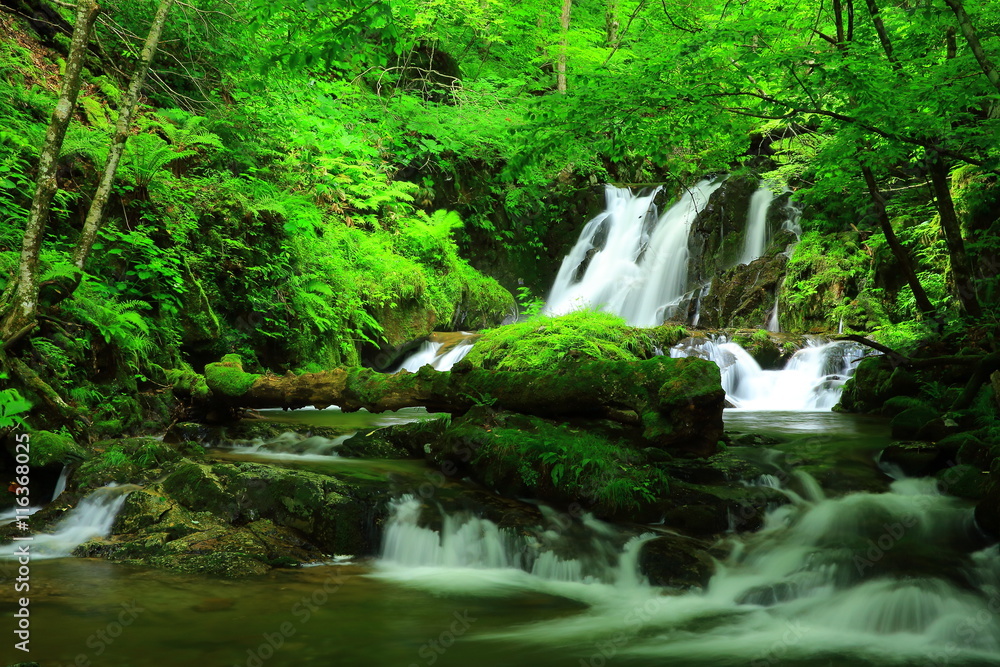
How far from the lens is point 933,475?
610 centimetres

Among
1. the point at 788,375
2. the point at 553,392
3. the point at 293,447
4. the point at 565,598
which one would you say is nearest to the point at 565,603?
the point at 565,598

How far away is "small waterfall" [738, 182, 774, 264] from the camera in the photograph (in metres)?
16.1

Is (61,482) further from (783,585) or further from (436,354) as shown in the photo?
(436,354)

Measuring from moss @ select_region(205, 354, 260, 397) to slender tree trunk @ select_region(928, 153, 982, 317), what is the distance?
813 cm

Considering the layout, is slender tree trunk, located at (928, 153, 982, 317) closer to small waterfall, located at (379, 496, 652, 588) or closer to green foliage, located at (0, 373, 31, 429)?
small waterfall, located at (379, 496, 652, 588)

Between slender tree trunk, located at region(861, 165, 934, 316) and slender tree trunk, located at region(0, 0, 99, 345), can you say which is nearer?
slender tree trunk, located at region(0, 0, 99, 345)

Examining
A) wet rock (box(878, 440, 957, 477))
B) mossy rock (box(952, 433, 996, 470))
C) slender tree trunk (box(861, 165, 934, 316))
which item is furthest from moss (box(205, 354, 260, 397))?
slender tree trunk (box(861, 165, 934, 316))

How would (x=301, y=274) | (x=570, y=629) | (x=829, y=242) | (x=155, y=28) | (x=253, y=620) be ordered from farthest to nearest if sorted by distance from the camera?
(x=829, y=242), (x=301, y=274), (x=155, y=28), (x=570, y=629), (x=253, y=620)

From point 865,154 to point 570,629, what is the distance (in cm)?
579

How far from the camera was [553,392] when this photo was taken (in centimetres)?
649

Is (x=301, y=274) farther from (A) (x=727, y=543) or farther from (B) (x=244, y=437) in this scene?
(A) (x=727, y=543)

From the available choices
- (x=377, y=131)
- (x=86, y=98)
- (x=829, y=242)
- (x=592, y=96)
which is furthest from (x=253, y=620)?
(x=829, y=242)

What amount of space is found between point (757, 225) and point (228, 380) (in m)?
13.8

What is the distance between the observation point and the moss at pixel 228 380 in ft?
24.9
